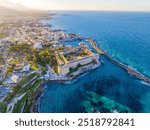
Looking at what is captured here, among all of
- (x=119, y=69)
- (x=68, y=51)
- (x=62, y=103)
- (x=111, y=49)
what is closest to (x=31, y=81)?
(x=62, y=103)

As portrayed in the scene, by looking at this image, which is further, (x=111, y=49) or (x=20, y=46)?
(x=111, y=49)

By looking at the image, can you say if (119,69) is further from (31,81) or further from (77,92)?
(31,81)

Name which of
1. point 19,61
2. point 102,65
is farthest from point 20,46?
point 102,65

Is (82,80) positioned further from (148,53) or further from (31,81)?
(148,53)

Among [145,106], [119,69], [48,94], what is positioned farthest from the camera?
[119,69]

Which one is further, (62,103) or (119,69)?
(119,69)

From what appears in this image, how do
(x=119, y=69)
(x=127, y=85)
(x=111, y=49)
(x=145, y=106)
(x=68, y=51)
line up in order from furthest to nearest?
(x=111, y=49) → (x=68, y=51) → (x=119, y=69) → (x=127, y=85) → (x=145, y=106)

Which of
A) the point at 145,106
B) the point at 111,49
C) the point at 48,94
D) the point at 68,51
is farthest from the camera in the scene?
the point at 111,49

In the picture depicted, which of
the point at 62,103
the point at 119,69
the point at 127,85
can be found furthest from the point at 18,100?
the point at 119,69
